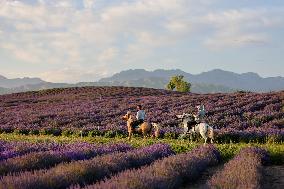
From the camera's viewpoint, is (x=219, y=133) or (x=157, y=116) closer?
(x=219, y=133)

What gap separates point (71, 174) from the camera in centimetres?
1062

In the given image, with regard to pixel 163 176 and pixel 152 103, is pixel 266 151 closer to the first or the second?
pixel 163 176

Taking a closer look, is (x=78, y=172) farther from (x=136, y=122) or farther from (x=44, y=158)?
(x=136, y=122)

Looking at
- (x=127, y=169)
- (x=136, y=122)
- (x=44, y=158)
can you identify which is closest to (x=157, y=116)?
(x=136, y=122)

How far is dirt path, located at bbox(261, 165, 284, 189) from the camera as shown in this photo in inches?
448

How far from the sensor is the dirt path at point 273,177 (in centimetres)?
1139

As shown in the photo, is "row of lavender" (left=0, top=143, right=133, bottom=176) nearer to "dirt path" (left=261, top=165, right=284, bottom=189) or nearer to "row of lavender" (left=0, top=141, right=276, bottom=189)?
"row of lavender" (left=0, top=141, right=276, bottom=189)

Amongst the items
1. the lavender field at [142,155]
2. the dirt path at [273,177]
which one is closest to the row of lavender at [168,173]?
the lavender field at [142,155]

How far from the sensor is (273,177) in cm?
1273

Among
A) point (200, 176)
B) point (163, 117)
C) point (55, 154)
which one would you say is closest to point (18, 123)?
point (163, 117)

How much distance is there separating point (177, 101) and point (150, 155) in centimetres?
2934

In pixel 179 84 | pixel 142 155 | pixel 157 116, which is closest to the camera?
pixel 142 155

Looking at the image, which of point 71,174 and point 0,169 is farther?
point 0,169

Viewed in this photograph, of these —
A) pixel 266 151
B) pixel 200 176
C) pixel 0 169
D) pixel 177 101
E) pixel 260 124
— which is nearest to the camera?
pixel 0 169
